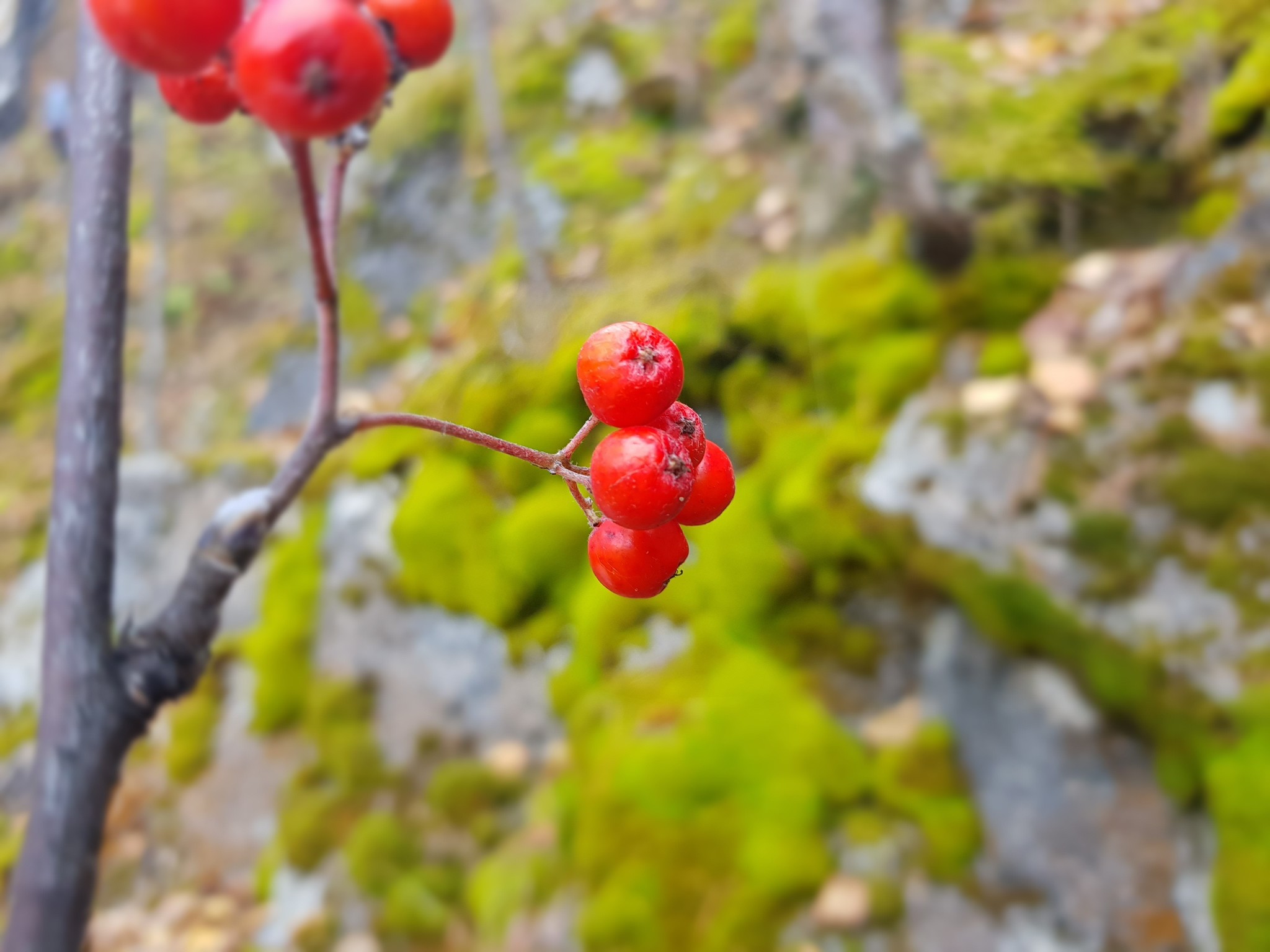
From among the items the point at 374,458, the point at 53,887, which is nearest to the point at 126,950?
the point at 374,458

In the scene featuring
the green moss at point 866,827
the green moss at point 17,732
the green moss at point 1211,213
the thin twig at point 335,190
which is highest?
the thin twig at point 335,190

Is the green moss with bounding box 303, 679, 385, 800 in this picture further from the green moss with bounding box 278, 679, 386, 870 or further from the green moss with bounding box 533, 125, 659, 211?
the green moss with bounding box 533, 125, 659, 211

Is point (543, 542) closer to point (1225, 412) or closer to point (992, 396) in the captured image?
point (992, 396)

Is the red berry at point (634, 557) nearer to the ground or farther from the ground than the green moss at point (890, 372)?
farther from the ground

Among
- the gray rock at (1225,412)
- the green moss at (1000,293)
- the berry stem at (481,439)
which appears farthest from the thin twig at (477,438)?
the green moss at (1000,293)

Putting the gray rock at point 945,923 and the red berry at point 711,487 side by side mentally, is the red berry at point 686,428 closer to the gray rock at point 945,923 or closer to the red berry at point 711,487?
the red berry at point 711,487

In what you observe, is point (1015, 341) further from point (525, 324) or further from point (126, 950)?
point (126, 950)

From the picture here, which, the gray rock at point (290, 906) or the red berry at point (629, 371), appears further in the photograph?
the gray rock at point (290, 906)

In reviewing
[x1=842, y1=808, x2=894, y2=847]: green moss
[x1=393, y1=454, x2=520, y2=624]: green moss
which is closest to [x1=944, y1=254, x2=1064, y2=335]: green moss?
[x1=842, y1=808, x2=894, y2=847]: green moss
